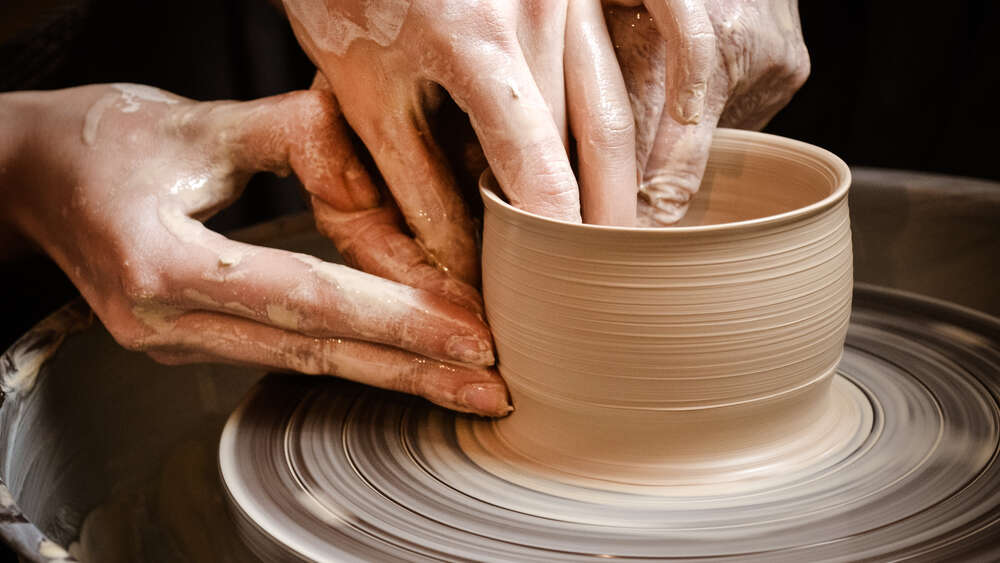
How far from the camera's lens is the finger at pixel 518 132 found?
36.7 inches

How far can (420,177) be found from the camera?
3.45 ft

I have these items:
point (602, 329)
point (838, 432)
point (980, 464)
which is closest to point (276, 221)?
point (602, 329)

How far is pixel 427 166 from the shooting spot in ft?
3.45

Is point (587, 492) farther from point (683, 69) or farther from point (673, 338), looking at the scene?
point (683, 69)

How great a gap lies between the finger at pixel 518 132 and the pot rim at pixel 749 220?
3cm

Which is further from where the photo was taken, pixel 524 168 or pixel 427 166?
pixel 427 166

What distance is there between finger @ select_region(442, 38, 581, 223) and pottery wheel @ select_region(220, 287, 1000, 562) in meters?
0.25

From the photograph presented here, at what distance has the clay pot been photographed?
798 mm

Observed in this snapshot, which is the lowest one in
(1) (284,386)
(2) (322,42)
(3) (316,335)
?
(1) (284,386)

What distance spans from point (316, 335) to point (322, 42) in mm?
329

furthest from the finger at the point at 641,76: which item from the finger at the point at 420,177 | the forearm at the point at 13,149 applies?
the forearm at the point at 13,149

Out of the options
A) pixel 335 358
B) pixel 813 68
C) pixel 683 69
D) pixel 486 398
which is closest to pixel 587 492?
pixel 486 398

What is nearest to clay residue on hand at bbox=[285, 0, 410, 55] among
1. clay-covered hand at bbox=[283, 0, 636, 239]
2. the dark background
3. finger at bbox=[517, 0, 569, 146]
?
clay-covered hand at bbox=[283, 0, 636, 239]

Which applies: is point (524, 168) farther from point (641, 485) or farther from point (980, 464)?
point (980, 464)
